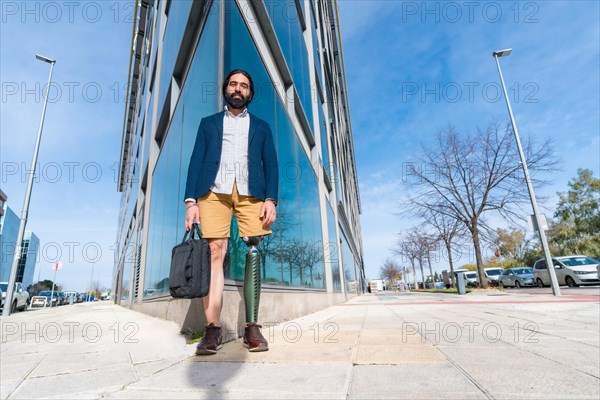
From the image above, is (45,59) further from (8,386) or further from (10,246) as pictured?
(10,246)

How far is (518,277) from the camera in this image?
20875mm

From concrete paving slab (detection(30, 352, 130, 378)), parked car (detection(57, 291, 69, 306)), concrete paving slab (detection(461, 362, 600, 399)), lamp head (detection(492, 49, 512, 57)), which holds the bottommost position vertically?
parked car (detection(57, 291, 69, 306))

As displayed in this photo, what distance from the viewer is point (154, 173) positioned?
784 centimetres

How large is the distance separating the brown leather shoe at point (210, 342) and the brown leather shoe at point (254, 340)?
0.66ft

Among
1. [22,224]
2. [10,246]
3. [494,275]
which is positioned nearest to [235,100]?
[22,224]

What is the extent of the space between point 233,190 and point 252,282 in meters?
0.69

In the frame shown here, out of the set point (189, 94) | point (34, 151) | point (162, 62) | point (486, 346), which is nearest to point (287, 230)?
point (189, 94)

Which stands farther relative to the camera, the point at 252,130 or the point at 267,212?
Result: the point at 252,130

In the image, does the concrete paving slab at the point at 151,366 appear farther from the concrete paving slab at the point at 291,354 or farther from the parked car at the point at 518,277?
the parked car at the point at 518,277

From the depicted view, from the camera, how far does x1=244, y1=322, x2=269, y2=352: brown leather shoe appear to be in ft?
6.77

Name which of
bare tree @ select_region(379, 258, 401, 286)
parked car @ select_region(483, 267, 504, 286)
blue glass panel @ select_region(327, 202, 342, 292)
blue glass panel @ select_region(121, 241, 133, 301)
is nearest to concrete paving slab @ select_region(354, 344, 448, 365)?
blue glass panel @ select_region(327, 202, 342, 292)

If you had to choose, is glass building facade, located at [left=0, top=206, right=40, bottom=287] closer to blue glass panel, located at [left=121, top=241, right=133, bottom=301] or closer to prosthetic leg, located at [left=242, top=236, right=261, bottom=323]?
blue glass panel, located at [left=121, top=241, right=133, bottom=301]

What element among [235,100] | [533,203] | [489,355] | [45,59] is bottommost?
[489,355]

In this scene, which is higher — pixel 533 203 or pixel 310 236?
pixel 533 203
